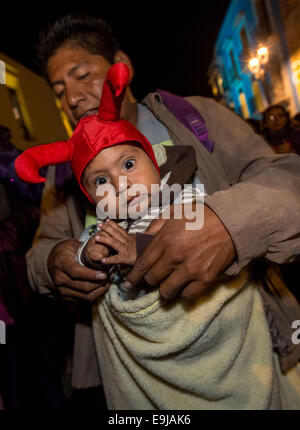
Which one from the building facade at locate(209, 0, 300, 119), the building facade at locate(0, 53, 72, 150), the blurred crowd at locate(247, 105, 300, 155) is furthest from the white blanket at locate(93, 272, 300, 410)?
the building facade at locate(209, 0, 300, 119)

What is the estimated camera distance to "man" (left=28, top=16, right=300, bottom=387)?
0.87 meters

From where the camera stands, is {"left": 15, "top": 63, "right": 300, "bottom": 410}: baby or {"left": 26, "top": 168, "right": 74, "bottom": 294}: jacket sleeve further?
{"left": 26, "top": 168, "right": 74, "bottom": 294}: jacket sleeve

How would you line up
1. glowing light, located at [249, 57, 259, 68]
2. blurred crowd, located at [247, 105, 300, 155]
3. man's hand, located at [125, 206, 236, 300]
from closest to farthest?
man's hand, located at [125, 206, 236, 300]
blurred crowd, located at [247, 105, 300, 155]
glowing light, located at [249, 57, 259, 68]

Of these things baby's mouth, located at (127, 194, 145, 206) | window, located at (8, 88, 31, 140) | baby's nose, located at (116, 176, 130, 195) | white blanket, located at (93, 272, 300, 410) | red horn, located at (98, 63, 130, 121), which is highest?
window, located at (8, 88, 31, 140)

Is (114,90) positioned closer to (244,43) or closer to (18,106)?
(18,106)

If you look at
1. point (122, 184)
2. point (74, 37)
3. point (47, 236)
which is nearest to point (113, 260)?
point (122, 184)

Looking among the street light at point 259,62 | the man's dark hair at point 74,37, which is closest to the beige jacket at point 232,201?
the man's dark hair at point 74,37

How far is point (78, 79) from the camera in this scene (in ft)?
4.62

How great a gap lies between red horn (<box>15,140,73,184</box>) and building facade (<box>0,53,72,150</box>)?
2.08 feet

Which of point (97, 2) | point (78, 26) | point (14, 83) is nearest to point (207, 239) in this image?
point (78, 26)

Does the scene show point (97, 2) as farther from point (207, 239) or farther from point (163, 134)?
point (207, 239)

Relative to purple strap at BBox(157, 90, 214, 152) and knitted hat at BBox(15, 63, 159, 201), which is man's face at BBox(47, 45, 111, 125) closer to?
knitted hat at BBox(15, 63, 159, 201)

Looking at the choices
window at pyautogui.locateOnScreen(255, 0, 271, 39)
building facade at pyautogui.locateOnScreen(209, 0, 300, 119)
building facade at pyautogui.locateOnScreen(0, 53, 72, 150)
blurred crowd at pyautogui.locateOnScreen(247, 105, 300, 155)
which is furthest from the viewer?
window at pyautogui.locateOnScreen(255, 0, 271, 39)

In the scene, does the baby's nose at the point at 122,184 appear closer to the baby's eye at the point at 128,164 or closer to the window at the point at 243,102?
the baby's eye at the point at 128,164
